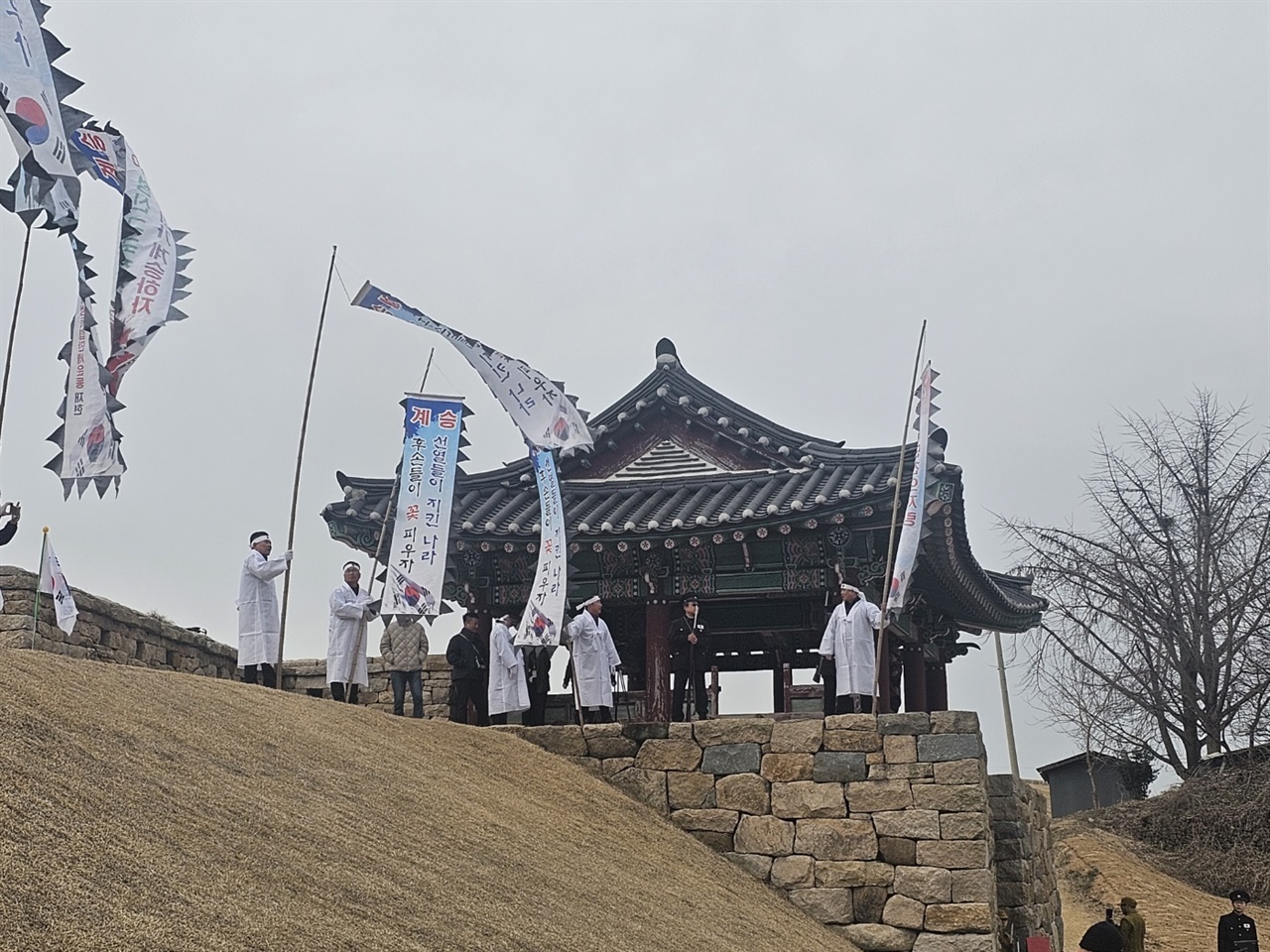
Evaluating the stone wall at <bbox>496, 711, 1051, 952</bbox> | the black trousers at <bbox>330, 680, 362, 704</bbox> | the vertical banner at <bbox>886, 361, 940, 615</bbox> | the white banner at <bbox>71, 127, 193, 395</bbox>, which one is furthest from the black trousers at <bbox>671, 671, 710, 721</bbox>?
the white banner at <bbox>71, 127, 193, 395</bbox>

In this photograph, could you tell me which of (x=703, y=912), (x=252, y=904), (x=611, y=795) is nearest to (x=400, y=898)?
(x=252, y=904)

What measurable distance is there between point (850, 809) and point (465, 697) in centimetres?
482

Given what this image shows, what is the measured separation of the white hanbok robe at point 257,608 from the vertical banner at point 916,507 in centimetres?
570

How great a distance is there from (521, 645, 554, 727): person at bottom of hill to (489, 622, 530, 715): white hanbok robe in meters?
0.57

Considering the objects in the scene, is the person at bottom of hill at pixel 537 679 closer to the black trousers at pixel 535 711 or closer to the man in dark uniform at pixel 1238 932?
the black trousers at pixel 535 711

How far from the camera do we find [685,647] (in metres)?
17.0

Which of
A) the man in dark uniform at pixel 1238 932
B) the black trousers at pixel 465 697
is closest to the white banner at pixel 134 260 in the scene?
the black trousers at pixel 465 697

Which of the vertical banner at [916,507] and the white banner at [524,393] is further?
the white banner at [524,393]

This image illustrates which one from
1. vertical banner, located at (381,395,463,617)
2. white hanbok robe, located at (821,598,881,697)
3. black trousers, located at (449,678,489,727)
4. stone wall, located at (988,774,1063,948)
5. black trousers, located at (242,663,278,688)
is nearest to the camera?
vertical banner, located at (381,395,463,617)

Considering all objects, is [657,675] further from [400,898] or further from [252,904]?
[252,904]

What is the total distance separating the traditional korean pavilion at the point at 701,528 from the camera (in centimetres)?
1443

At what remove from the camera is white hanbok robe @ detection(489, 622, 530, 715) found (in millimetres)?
13664

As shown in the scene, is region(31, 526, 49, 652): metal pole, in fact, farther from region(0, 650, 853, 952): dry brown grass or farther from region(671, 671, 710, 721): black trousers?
region(671, 671, 710, 721): black trousers

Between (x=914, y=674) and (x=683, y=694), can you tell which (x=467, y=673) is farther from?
(x=914, y=674)
